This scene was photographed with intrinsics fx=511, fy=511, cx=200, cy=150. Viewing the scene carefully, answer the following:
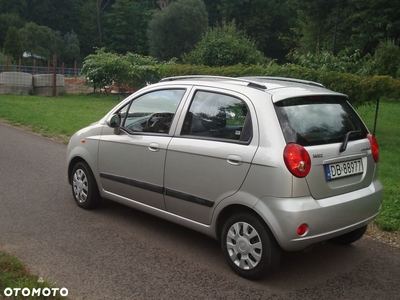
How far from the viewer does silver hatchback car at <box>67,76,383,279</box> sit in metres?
4.26

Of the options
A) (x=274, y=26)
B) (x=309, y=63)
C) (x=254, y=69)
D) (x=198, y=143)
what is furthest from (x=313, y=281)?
(x=274, y=26)

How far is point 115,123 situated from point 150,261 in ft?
5.86

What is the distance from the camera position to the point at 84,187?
6.38m

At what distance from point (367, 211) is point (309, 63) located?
12078 millimetres

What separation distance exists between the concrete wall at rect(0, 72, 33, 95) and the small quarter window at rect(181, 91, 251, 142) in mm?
23389

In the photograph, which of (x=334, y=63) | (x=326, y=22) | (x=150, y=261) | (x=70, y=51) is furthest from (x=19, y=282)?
(x=70, y=51)

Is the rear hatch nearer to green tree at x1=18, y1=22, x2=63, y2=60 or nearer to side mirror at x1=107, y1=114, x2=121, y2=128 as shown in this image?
side mirror at x1=107, y1=114, x2=121, y2=128

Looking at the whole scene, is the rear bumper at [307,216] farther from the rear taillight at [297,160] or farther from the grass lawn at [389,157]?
the grass lawn at [389,157]

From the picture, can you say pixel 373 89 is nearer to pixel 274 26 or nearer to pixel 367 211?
pixel 367 211

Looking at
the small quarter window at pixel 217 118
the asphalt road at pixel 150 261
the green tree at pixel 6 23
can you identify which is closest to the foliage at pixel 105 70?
the asphalt road at pixel 150 261

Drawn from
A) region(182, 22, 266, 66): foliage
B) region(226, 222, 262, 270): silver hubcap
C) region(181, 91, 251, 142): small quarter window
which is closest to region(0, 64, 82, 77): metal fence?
region(182, 22, 266, 66): foliage

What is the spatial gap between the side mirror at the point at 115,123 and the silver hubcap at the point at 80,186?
0.86 m

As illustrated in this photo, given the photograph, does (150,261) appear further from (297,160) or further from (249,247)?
(297,160)

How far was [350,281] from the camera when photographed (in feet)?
14.9
